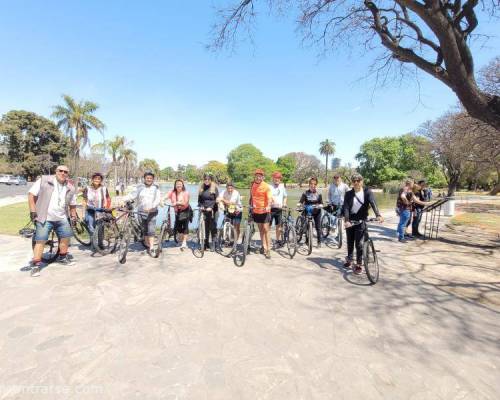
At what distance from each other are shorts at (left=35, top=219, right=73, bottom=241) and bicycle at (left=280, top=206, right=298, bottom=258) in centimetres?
456

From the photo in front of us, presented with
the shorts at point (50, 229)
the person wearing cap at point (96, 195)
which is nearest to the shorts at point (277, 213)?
the person wearing cap at point (96, 195)

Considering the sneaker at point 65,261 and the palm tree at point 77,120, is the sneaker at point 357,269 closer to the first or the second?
the sneaker at point 65,261

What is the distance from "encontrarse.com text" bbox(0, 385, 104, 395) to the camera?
2.29m

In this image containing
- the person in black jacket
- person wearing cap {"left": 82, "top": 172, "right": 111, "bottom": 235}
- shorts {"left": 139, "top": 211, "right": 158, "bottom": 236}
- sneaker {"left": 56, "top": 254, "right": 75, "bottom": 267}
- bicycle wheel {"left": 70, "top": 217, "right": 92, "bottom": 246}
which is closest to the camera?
the person in black jacket

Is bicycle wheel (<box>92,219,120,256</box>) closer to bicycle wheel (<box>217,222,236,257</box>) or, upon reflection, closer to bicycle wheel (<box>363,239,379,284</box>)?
bicycle wheel (<box>217,222,236,257</box>)

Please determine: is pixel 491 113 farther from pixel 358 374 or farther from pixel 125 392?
pixel 125 392

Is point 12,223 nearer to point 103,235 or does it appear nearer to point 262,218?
point 103,235

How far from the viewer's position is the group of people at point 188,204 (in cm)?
500

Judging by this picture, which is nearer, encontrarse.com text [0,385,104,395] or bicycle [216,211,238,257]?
encontrarse.com text [0,385,104,395]

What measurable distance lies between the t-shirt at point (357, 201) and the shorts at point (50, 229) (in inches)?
211

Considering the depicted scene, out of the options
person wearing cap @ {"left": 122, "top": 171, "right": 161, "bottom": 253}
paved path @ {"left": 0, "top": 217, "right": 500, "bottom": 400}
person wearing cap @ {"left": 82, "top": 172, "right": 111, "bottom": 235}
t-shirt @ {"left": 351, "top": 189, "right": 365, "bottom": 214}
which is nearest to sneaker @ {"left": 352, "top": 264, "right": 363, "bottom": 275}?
paved path @ {"left": 0, "top": 217, "right": 500, "bottom": 400}

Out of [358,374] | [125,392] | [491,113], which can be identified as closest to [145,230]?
[125,392]

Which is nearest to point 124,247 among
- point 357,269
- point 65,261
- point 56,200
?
point 65,261

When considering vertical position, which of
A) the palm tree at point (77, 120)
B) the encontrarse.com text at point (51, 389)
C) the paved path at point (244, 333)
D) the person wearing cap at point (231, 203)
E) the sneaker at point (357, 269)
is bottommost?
the encontrarse.com text at point (51, 389)
